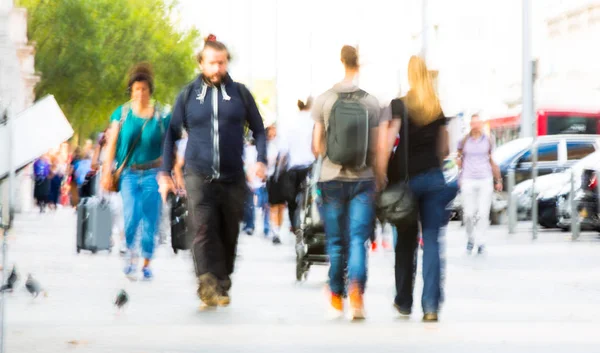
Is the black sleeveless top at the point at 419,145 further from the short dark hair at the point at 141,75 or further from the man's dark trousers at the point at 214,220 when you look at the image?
the short dark hair at the point at 141,75

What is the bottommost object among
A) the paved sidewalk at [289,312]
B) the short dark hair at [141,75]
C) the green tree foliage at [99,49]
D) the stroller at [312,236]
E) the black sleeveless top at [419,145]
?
the paved sidewalk at [289,312]

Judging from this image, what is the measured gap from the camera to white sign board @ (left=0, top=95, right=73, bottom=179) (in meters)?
9.84

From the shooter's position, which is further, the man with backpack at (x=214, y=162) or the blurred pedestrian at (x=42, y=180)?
the blurred pedestrian at (x=42, y=180)

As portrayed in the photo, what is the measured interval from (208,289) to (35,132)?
2.73 meters

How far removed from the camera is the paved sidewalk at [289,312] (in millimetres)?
10117

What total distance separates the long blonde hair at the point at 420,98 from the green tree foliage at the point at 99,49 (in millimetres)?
55117

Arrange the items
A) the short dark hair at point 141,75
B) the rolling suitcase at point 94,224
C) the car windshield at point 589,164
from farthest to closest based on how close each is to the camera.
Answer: the car windshield at point 589,164, the rolling suitcase at point 94,224, the short dark hair at point 141,75

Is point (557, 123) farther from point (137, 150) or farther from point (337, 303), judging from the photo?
point (337, 303)

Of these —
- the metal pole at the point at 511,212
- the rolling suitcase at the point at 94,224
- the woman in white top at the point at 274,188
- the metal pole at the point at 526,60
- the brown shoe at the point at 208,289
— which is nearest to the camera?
the brown shoe at the point at 208,289

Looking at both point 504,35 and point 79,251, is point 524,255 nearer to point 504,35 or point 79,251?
point 79,251

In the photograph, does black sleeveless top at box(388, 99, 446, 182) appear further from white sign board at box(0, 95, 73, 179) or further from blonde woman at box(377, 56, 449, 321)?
white sign board at box(0, 95, 73, 179)

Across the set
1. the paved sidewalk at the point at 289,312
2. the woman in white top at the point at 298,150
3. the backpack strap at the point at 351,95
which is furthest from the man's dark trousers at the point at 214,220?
the woman in white top at the point at 298,150

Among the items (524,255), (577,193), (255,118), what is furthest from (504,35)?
(255,118)

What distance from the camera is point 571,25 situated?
65.1m
